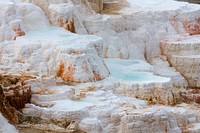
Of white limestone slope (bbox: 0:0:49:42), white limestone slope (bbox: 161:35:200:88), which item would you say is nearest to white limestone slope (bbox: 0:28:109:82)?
white limestone slope (bbox: 0:0:49:42)

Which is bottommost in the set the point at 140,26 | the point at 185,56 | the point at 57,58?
the point at 185,56

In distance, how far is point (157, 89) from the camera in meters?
11.1

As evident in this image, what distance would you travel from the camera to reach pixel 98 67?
11148mm

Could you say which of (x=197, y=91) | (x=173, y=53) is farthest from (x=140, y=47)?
(x=197, y=91)

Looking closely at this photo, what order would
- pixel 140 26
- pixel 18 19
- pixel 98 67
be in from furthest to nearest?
pixel 140 26 < pixel 18 19 < pixel 98 67

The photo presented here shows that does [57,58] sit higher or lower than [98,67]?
higher

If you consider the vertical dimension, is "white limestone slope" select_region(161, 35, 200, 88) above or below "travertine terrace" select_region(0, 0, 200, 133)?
below

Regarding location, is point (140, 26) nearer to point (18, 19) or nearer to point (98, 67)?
point (98, 67)

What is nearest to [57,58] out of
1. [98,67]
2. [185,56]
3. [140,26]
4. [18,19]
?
[98,67]

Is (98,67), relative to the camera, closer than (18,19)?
Yes

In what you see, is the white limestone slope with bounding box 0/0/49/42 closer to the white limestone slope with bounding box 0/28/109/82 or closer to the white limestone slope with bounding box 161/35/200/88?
the white limestone slope with bounding box 0/28/109/82

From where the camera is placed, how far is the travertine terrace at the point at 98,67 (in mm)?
9352

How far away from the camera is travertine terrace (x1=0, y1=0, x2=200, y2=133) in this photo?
9352 mm

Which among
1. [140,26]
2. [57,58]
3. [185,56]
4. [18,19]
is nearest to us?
[57,58]
